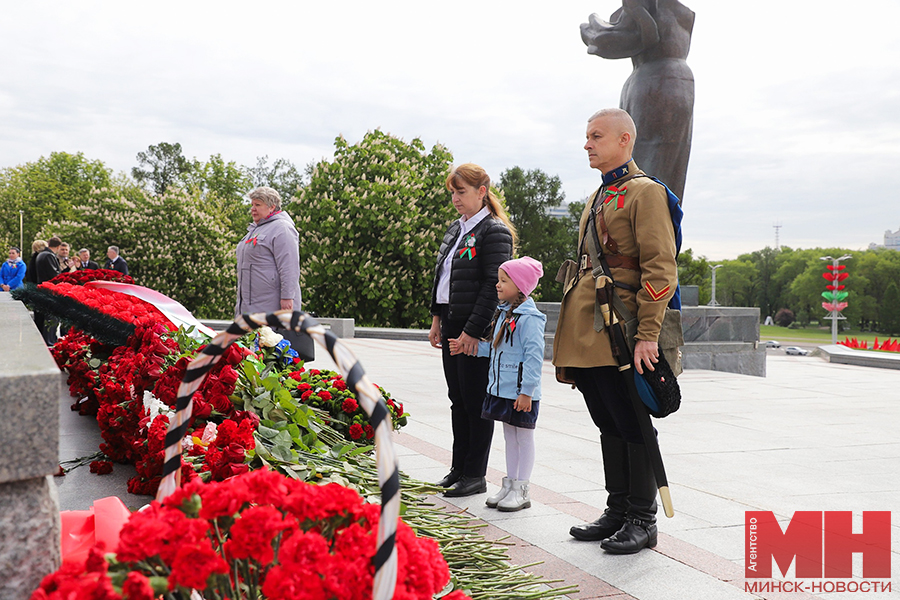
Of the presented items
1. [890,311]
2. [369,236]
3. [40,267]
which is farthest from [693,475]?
[890,311]

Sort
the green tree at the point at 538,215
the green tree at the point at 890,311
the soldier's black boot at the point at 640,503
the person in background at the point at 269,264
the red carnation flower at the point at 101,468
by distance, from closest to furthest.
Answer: the soldier's black boot at the point at 640,503, the red carnation flower at the point at 101,468, the person in background at the point at 269,264, the green tree at the point at 538,215, the green tree at the point at 890,311

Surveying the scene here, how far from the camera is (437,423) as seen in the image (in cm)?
672

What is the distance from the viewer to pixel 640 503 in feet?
11.1

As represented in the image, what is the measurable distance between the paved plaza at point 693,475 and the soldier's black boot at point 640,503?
0.28 feet

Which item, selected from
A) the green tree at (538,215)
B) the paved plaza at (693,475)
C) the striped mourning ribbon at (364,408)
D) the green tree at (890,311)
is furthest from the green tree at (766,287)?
the striped mourning ribbon at (364,408)

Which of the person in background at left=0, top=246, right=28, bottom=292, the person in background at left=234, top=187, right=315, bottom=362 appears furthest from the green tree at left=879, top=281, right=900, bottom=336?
the person in background at left=234, top=187, right=315, bottom=362

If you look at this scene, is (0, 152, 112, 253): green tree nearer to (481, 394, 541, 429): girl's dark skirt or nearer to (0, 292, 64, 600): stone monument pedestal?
(481, 394, 541, 429): girl's dark skirt

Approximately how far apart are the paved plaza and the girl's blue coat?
0.66 meters

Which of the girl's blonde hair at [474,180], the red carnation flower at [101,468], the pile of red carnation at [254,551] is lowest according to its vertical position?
the red carnation flower at [101,468]

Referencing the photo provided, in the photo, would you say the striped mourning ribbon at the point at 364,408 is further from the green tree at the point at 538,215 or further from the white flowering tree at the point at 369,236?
the green tree at the point at 538,215

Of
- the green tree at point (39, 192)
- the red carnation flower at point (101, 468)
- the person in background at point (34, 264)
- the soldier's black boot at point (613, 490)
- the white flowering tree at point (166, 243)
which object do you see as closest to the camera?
the soldier's black boot at point (613, 490)

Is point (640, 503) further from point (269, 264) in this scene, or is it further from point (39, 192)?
point (39, 192)

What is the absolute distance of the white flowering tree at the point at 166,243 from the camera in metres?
28.5

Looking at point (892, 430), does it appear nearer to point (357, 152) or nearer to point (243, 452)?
point (243, 452)
